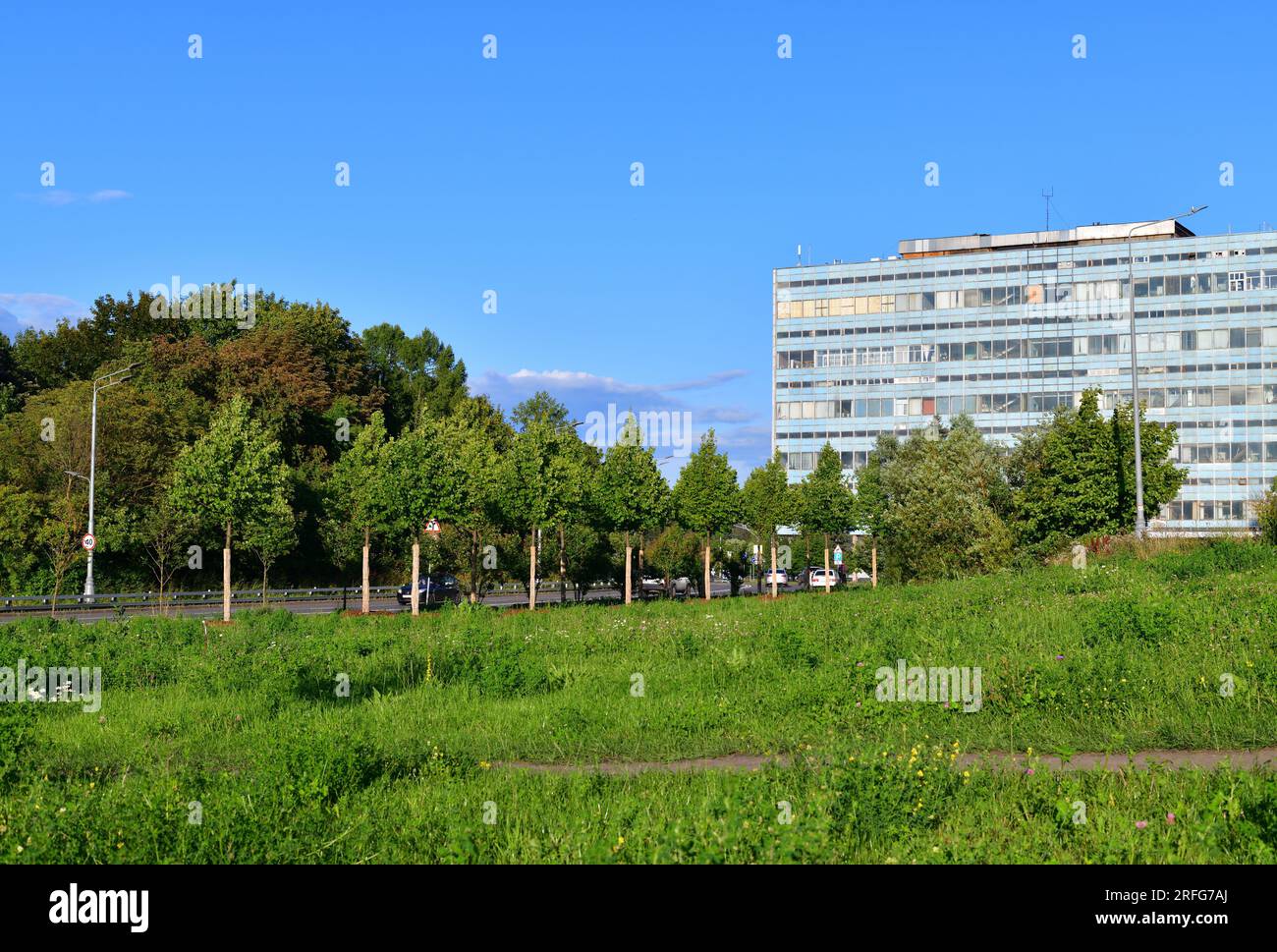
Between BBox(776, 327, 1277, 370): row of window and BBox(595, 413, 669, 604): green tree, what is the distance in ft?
190

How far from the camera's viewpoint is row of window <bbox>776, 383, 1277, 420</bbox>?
88688mm

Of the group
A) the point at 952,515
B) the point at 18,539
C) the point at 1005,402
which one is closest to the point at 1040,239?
the point at 1005,402

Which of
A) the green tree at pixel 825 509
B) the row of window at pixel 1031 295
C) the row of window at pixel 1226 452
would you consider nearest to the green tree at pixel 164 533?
the green tree at pixel 825 509

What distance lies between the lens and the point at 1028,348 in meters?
93.1

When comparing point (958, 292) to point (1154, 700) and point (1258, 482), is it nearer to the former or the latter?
point (1258, 482)

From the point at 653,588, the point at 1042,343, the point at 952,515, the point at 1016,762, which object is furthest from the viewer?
the point at 1042,343

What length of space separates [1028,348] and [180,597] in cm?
7239

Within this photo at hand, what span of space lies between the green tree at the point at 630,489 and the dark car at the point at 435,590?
39.0 feet

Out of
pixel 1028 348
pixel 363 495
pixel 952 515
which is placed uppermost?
pixel 1028 348

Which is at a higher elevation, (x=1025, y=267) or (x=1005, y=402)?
(x=1025, y=267)

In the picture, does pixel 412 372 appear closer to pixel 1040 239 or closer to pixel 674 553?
pixel 674 553

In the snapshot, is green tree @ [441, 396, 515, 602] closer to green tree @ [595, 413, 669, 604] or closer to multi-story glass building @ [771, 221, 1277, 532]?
green tree @ [595, 413, 669, 604]

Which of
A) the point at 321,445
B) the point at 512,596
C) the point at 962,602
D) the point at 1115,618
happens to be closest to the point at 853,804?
the point at 1115,618
